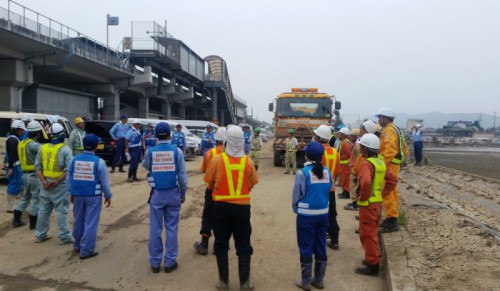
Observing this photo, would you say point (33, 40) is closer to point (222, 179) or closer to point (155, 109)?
point (222, 179)

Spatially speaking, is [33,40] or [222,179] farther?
[33,40]

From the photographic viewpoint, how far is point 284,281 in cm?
467

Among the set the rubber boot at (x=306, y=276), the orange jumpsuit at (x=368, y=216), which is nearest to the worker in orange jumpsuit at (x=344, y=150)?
the orange jumpsuit at (x=368, y=216)

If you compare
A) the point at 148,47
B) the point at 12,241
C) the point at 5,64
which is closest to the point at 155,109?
the point at 148,47

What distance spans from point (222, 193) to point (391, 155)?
3160 millimetres

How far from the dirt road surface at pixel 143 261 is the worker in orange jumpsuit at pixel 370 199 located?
11.2 inches

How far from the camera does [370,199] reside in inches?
185

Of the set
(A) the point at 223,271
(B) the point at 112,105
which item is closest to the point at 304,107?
(A) the point at 223,271

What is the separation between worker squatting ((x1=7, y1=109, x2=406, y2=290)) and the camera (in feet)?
14.2

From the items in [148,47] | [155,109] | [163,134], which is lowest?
[163,134]

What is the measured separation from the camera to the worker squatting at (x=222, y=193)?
4320 millimetres

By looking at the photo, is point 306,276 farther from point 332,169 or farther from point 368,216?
point 332,169

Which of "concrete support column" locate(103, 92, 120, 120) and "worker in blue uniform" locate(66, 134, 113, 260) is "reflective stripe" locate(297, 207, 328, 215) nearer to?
"worker in blue uniform" locate(66, 134, 113, 260)

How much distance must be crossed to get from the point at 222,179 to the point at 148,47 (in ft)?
98.0
